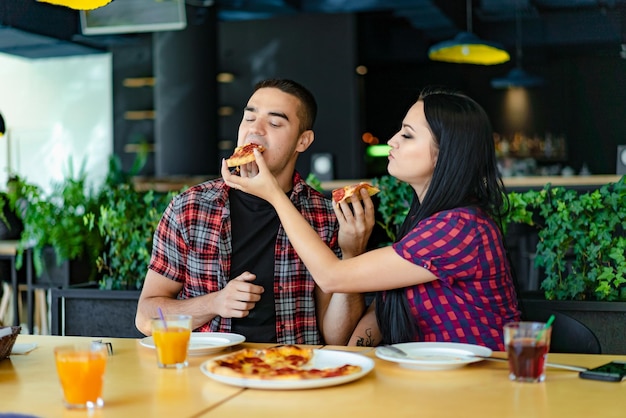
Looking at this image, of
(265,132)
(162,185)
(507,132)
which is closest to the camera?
(265,132)

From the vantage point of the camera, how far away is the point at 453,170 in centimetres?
226

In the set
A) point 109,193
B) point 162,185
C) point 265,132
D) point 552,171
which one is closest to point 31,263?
point 109,193

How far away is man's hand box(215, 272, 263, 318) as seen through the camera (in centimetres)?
224

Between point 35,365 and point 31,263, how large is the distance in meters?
3.65

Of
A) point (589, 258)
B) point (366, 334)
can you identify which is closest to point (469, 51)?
point (589, 258)

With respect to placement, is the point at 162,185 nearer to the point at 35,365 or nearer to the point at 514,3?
the point at 514,3

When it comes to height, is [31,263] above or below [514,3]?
below

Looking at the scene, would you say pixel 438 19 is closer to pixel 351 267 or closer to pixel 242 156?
pixel 242 156

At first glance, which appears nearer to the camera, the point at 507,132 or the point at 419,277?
the point at 419,277

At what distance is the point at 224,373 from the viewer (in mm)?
1645

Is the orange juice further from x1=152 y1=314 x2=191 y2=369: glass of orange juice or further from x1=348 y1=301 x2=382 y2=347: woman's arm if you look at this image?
x1=348 y1=301 x2=382 y2=347: woman's arm

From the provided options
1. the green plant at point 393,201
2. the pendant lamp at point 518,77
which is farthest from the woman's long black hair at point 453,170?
the pendant lamp at point 518,77

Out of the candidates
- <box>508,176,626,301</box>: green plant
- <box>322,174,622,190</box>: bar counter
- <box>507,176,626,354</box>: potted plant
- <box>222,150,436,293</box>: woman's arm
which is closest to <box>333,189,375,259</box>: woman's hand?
<box>222,150,436,293</box>: woman's arm

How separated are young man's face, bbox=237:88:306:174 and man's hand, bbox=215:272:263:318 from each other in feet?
1.80
